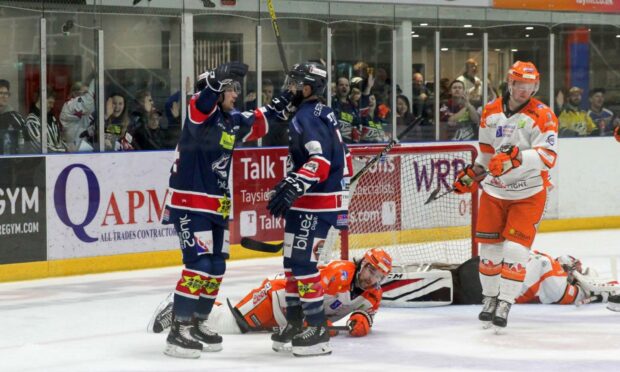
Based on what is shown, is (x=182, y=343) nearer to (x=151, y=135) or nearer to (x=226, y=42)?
(x=151, y=135)

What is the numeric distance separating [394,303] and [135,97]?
11.1 ft

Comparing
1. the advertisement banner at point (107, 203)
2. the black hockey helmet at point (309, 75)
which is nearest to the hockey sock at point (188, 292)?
the black hockey helmet at point (309, 75)

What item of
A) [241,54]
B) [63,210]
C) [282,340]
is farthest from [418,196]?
[282,340]

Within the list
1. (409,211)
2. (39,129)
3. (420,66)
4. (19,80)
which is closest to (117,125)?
(39,129)

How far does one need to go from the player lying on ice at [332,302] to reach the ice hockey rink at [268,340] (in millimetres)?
82

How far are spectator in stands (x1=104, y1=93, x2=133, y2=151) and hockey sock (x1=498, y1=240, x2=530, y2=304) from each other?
4.00 metres

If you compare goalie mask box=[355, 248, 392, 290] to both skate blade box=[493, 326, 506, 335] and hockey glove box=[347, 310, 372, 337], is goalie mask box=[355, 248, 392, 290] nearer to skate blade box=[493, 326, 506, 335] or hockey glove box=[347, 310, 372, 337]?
hockey glove box=[347, 310, 372, 337]

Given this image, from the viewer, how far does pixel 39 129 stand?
31.7 ft

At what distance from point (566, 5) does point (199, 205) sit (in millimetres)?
7839

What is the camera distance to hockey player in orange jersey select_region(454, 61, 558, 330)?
6.96 meters

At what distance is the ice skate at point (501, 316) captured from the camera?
22.8 ft

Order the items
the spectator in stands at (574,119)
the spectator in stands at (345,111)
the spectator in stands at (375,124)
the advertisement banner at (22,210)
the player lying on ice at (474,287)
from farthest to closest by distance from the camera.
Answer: the spectator in stands at (574,119)
the spectator in stands at (375,124)
the spectator in stands at (345,111)
the advertisement banner at (22,210)
the player lying on ice at (474,287)

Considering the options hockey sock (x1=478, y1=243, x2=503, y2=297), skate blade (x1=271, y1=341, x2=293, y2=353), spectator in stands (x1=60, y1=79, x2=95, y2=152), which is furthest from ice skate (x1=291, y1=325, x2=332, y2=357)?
spectator in stands (x1=60, y1=79, x2=95, y2=152)

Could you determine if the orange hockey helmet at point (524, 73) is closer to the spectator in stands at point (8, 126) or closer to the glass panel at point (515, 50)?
the spectator in stands at point (8, 126)
